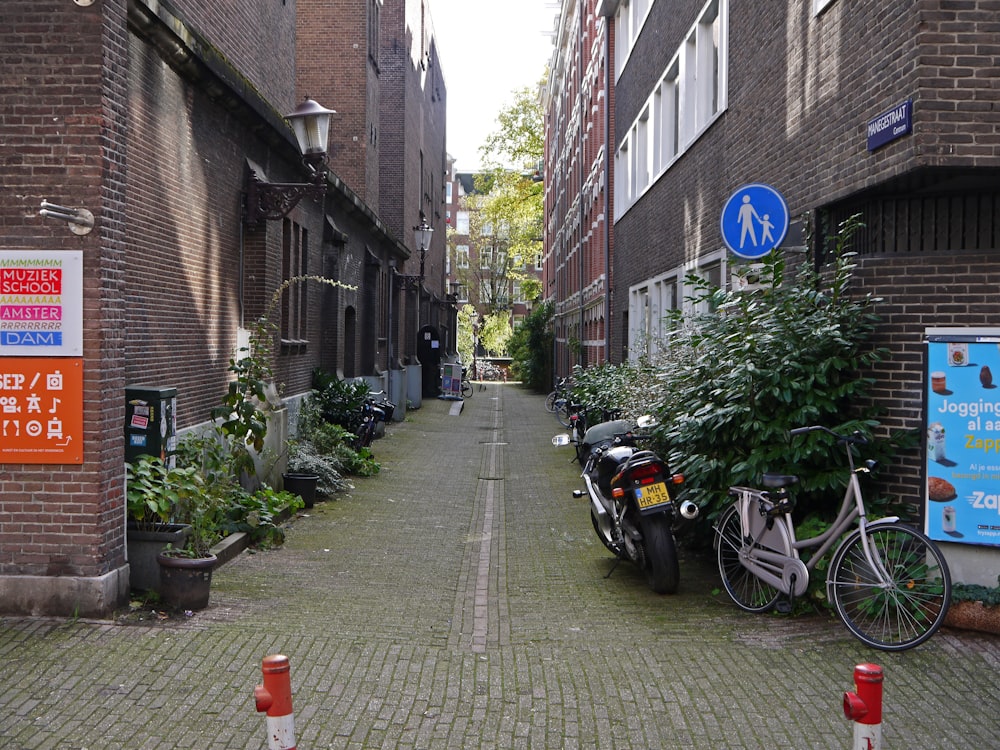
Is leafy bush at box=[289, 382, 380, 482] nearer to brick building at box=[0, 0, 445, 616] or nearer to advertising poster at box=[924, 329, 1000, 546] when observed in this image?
brick building at box=[0, 0, 445, 616]

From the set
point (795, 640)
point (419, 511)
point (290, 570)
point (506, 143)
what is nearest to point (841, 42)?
point (795, 640)

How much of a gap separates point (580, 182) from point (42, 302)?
3080 centimetres

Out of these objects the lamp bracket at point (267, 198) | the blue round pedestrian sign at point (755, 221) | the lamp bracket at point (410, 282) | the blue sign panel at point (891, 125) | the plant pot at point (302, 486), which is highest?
the lamp bracket at point (410, 282)

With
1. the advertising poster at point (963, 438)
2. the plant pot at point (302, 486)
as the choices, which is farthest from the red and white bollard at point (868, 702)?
the plant pot at point (302, 486)

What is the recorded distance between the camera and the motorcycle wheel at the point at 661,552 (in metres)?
7.71

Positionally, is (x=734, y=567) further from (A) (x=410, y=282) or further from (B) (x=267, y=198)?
(A) (x=410, y=282)

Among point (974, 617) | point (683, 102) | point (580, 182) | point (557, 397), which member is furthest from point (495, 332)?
point (974, 617)

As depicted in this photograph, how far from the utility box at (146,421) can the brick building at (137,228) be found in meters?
0.49

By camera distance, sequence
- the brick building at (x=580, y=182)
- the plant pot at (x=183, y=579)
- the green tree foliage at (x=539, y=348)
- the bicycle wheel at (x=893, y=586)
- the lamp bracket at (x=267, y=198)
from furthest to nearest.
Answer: the green tree foliage at (x=539, y=348) < the brick building at (x=580, y=182) < the lamp bracket at (x=267, y=198) < the plant pot at (x=183, y=579) < the bicycle wheel at (x=893, y=586)

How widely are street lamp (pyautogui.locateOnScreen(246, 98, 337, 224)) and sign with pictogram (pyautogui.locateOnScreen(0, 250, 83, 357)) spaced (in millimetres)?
5311

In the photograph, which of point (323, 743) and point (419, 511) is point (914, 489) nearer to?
point (323, 743)

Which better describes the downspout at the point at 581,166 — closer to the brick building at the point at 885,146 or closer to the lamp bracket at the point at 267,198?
the brick building at the point at 885,146

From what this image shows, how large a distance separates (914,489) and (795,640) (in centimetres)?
152

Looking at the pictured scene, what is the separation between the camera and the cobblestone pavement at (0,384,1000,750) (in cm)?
500
